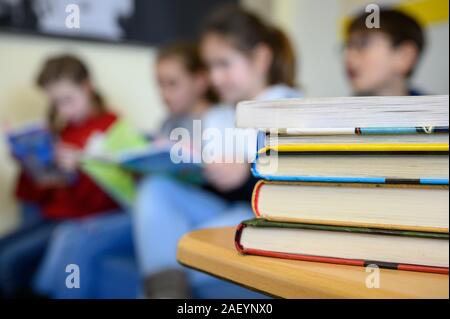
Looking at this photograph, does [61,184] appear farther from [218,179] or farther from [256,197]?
[256,197]

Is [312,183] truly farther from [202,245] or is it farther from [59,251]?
[59,251]

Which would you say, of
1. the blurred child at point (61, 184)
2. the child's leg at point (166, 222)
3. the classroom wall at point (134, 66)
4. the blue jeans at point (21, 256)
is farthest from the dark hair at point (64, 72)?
the child's leg at point (166, 222)

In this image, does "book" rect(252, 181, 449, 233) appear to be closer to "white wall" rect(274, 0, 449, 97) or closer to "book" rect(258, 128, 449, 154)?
"book" rect(258, 128, 449, 154)

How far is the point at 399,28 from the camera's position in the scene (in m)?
0.82

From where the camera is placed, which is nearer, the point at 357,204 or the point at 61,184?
the point at 357,204

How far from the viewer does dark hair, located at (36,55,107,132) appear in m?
1.46

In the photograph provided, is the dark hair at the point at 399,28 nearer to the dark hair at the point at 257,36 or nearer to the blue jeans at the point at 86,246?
the dark hair at the point at 257,36

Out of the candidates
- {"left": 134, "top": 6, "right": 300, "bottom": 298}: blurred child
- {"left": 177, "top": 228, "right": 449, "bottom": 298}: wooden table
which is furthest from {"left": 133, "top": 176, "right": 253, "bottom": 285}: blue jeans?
{"left": 177, "top": 228, "right": 449, "bottom": 298}: wooden table

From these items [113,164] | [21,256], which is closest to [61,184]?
[21,256]

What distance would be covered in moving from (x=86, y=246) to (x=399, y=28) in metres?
0.72

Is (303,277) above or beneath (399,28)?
beneath

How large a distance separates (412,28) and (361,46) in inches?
5.7

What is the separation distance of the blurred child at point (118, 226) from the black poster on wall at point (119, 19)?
0.26m

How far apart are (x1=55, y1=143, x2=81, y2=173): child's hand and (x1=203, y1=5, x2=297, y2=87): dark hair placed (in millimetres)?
516
